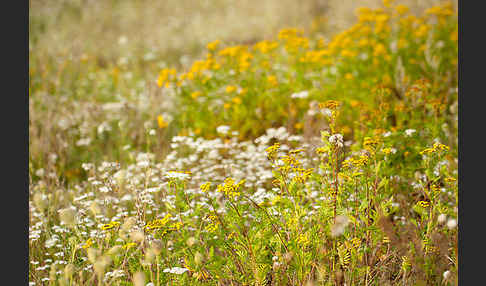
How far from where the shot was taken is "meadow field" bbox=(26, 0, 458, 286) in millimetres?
2035

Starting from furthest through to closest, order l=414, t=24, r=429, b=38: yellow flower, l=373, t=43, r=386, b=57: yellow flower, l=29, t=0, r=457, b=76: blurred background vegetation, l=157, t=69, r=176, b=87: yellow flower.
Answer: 1. l=29, t=0, r=457, b=76: blurred background vegetation
2. l=414, t=24, r=429, b=38: yellow flower
3. l=373, t=43, r=386, b=57: yellow flower
4. l=157, t=69, r=176, b=87: yellow flower

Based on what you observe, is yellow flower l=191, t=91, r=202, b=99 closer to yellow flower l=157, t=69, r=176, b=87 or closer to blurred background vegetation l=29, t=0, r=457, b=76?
yellow flower l=157, t=69, r=176, b=87

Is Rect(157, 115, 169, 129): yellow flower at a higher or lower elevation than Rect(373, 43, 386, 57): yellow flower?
lower

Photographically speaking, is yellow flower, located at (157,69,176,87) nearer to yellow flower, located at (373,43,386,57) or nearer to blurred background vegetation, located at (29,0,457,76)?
yellow flower, located at (373,43,386,57)

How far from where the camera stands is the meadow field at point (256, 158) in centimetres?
204

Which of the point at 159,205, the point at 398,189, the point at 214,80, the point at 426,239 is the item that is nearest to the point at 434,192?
the point at 426,239

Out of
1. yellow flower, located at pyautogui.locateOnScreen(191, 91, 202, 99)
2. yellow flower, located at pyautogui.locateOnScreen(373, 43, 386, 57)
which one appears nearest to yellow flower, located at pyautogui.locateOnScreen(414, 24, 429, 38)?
yellow flower, located at pyautogui.locateOnScreen(373, 43, 386, 57)

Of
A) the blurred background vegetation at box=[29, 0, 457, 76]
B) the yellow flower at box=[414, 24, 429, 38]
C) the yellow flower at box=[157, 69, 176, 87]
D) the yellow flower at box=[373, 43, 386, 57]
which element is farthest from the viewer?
the blurred background vegetation at box=[29, 0, 457, 76]

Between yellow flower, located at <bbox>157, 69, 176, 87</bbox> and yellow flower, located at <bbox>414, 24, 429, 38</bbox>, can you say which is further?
yellow flower, located at <bbox>414, 24, 429, 38</bbox>

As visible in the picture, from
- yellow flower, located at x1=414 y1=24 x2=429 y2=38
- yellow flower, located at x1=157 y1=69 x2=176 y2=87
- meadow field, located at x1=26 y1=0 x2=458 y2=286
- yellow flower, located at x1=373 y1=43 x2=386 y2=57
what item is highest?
yellow flower, located at x1=414 y1=24 x2=429 y2=38

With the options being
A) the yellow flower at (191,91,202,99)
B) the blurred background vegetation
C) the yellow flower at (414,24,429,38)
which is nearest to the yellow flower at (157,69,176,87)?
the yellow flower at (191,91,202,99)

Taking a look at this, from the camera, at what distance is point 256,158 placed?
357 cm

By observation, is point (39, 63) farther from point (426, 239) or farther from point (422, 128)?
point (426, 239)

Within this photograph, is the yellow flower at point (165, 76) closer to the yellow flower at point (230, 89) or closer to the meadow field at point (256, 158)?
the meadow field at point (256, 158)
